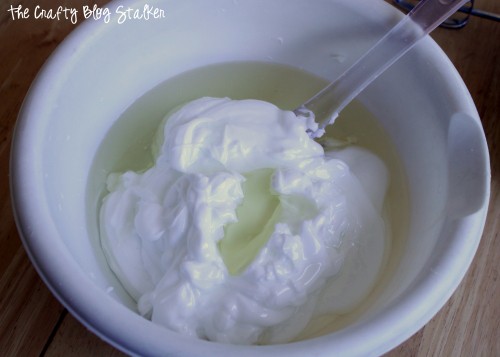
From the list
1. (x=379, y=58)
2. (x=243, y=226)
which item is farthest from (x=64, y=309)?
(x=379, y=58)

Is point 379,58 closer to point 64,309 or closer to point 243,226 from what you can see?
point 243,226

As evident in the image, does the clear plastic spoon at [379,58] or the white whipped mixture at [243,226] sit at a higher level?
the clear plastic spoon at [379,58]

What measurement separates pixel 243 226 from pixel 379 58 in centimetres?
23

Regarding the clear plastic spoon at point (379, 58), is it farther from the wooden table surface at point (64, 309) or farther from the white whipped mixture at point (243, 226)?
the wooden table surface at point (64, 309)

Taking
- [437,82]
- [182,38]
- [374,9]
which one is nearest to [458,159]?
[437,82]

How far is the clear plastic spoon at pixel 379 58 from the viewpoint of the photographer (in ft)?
1.79

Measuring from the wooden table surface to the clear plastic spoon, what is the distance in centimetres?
18

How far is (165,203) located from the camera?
53 centimetres

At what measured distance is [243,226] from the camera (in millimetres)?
546

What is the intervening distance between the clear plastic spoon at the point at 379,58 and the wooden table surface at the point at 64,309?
179 millimetres

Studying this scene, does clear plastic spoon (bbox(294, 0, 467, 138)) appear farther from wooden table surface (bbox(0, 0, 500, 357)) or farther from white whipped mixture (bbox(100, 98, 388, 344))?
wooden table surface (bbox(0, 0, 500, 357))

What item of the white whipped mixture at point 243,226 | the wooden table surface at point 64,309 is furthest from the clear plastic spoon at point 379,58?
the wooden table surface at point 64,309

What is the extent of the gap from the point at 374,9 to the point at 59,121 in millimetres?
350

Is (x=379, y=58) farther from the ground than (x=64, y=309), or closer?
farther from the ground
